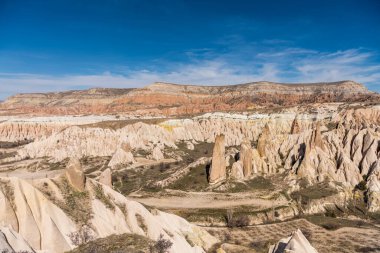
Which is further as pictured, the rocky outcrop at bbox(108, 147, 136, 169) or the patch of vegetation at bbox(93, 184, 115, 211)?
the rocky outcrop at bbox(108, 147, 136, 169)

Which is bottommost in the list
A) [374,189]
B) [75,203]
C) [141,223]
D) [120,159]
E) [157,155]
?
[374,189]

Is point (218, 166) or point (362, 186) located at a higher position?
point (218, 166)

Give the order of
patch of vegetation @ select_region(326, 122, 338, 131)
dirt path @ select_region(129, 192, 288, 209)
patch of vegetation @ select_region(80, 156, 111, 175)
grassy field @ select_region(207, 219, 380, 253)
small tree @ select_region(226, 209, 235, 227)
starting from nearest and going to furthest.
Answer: grassy field @ select_region(207, 219, 380, 253)
small tree @ select_region(226, 209, 235, 227)
dirt path @ select_region(129, 192, 288, 209)
patch of vegetation @ select_region(80, 156, 111, 175)
patch of vegetation @ select_region(326, 122, 338, 131)

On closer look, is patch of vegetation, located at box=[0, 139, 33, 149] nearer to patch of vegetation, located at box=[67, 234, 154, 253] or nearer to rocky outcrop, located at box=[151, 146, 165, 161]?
rocky outcrop, located at box=[151, 146, 165, 161]

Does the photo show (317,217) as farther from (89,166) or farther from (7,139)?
(7,139)

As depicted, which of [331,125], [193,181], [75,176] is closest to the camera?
[75,176]

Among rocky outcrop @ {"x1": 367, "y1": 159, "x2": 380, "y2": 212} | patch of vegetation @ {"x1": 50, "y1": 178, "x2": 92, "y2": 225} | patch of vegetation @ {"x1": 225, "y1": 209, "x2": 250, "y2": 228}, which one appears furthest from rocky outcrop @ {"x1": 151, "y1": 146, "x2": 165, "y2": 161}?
patch of vegetation @ {"x1": 50, "y1": 178, "x2": 92, "y2": 225}

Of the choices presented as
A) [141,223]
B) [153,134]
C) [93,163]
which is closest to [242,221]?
[141,223]

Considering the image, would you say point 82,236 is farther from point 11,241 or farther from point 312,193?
point 312,193
